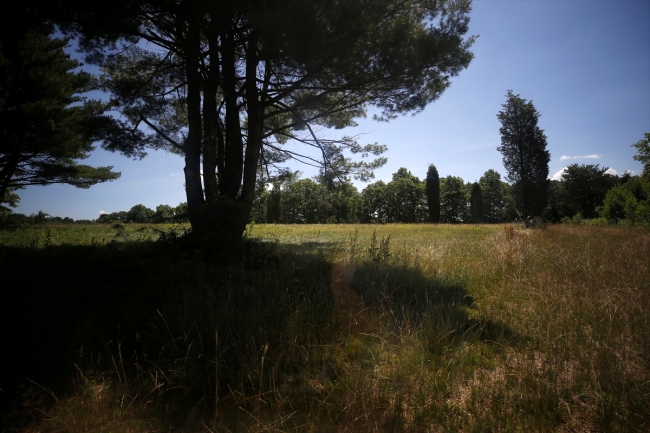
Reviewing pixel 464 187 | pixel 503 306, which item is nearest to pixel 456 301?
pixel 503 306

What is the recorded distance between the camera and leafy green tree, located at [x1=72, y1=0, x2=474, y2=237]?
665 cm

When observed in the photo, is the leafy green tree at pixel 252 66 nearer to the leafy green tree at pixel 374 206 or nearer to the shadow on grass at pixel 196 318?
the shadow on grass at pixel 196 318

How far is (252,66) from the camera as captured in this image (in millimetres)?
8422

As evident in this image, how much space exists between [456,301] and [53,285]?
599 centimetres

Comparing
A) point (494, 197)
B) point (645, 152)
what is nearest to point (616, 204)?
point (645, 152)

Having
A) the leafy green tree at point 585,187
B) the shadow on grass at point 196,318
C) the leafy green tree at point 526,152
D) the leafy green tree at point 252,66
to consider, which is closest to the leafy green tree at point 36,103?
the leafy green tree at point 252,66

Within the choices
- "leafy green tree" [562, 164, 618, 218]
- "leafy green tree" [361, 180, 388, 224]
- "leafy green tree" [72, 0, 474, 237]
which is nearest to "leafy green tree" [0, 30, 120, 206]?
"leafy green tree" [72, 0, 474, 237]

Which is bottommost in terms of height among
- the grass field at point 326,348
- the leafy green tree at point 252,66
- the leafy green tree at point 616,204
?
the grass field at point 326,348

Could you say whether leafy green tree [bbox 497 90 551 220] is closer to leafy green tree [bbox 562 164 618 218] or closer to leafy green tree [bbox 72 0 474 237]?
leafy green tree [bbox 72 0 474 237]

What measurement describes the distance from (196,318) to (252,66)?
266 inches

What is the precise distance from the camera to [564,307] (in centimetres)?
416

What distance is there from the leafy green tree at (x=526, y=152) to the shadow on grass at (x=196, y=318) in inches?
805

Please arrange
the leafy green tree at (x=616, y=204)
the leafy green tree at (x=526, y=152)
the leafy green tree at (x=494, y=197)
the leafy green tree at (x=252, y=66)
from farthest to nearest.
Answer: the leafy green tree at (x=494, y=197) → the leafy green tree at (x=616, y=204) → the leafy green tree at (x=526, y=152) → the leafy green tree at (x=252, y=66)

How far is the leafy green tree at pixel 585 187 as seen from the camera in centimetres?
4466
